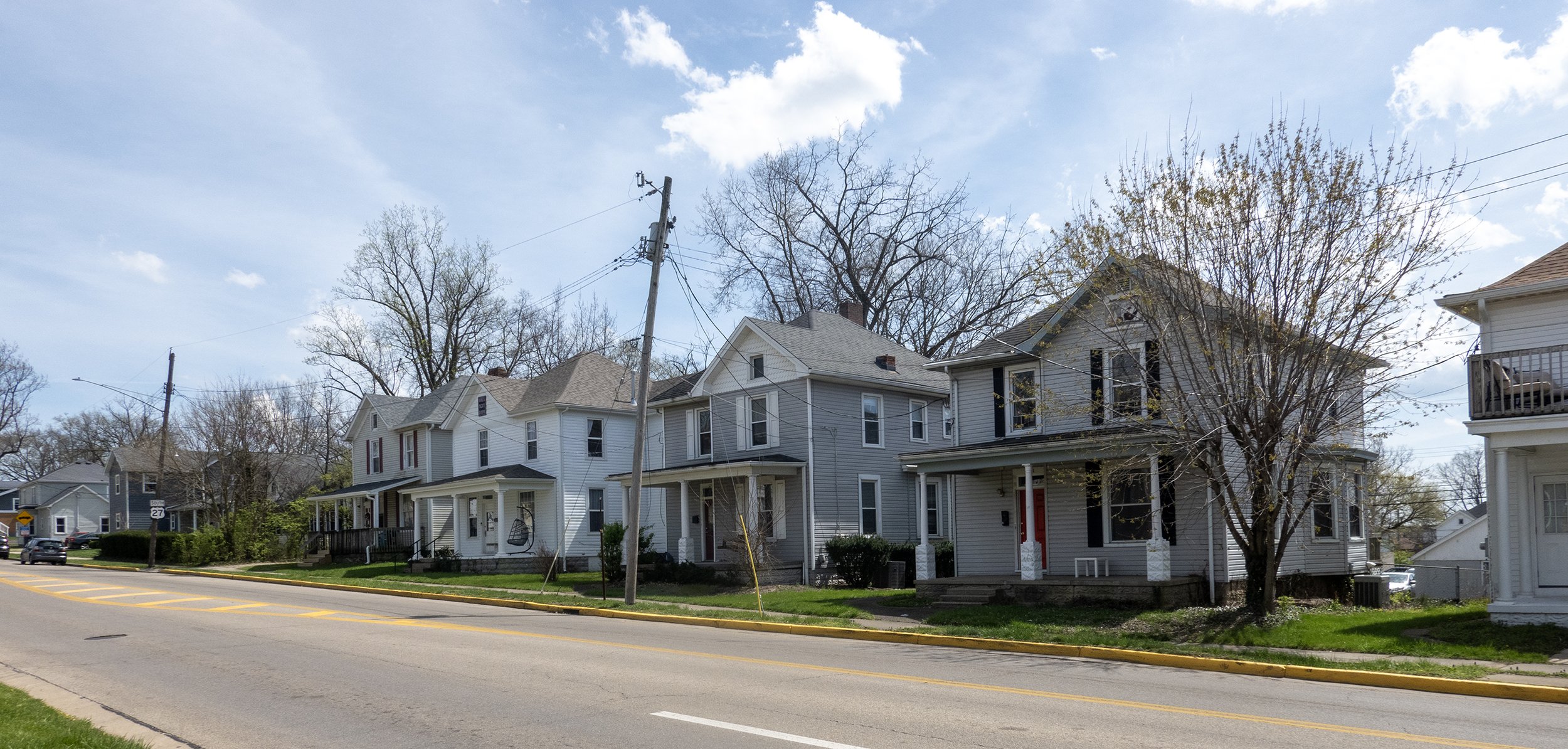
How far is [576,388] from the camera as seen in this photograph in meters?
39.2

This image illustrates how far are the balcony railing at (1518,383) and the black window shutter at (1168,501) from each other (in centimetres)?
533

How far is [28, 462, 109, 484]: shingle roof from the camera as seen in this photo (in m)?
84.3

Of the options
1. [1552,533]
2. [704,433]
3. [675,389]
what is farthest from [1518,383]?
[675,389]

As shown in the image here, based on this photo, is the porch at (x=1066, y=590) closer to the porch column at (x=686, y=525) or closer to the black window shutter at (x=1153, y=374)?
the black window shutter at (x=1153, y=374)

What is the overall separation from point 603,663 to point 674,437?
22.0 metres

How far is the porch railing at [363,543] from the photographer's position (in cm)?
4250

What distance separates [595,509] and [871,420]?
1254 centimetres

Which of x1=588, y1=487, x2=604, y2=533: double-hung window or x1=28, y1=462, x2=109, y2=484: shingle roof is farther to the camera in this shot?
x1=28, y1=462, x2=109, y2=484: shingle roof

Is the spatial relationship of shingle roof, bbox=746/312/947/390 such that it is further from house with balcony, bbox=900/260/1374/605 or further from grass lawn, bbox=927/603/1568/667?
grass lawn, bbox=927/603/1568/667

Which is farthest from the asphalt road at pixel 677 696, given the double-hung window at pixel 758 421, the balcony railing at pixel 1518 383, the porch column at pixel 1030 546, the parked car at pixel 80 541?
the parked car at pixel 80 541

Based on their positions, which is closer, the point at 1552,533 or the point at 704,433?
the point at 1552,533

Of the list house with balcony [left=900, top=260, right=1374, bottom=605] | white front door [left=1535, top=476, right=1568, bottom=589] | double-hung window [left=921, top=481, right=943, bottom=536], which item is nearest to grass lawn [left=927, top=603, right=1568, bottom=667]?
white front door [left=1535, top=476, right=1568, bottom=589]

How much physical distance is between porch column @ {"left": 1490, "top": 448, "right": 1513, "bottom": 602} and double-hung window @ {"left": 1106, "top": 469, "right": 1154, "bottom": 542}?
589 centimetres

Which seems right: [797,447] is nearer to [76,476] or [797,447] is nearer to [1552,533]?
[1552,533]
